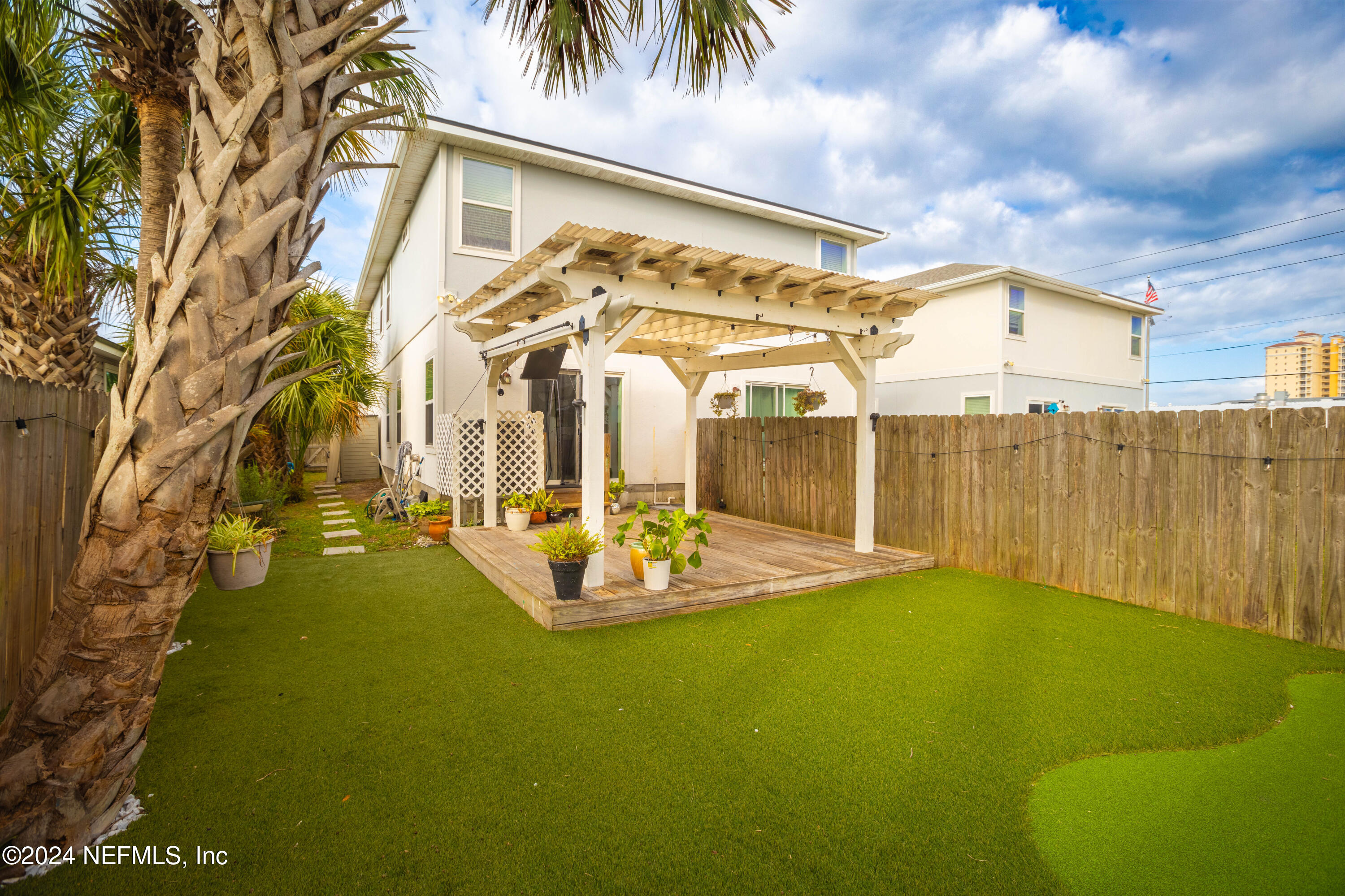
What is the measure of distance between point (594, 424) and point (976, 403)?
12825 mm

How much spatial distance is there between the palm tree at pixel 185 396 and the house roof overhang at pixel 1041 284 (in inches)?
558

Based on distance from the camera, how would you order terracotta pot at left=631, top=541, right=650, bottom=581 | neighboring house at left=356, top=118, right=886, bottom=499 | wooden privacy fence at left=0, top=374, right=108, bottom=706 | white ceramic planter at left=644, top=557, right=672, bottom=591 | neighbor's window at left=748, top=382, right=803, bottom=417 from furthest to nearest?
neighbor's window at left=748, top=382, right=803, bottom=417, neighboring house at left=356, top=118, right=886, bottom=499, terracotta pot at left=631, top=541, right=650, bottom=581, white ceramic planter at left=644, top=557, right=672, bottom=591, wooden privacy fence at left=0, top=374, right=108, bottom=706

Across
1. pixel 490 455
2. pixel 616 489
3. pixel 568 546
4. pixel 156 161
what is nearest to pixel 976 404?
pixel 616 489

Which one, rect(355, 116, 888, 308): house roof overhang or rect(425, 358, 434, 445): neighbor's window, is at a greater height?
rect(355, 116, 888, 308): house roof overhang

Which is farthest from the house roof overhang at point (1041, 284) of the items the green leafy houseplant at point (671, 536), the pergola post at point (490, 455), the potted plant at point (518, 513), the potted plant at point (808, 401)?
the green leafy houseplant at point (671, 536)

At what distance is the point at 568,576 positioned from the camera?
450 cm

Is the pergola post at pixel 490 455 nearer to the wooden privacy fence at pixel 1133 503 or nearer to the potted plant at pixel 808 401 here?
the wooden privacy fence at pixel 1133 503

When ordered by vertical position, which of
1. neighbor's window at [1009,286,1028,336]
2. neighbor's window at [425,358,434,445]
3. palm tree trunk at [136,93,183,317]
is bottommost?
neighbor's window at [425,358,434,445]

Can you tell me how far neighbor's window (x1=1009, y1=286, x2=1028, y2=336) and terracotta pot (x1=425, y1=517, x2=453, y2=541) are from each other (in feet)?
44.0

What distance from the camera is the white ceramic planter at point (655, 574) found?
4.92 metres

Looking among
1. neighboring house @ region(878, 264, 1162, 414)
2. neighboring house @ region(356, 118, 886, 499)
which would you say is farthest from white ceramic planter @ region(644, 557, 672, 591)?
neighboring house @ region(878, 264, 1162, 414)

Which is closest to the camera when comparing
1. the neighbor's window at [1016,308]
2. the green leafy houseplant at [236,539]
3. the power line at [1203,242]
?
the green leafy houseplant at [236,539]

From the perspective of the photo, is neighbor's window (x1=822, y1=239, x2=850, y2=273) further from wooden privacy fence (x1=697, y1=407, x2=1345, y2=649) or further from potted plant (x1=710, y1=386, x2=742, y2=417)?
→ wooden privacy fence (x1=697, y1=407, x2=1345, y2=649)

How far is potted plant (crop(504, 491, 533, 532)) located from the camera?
762cm
